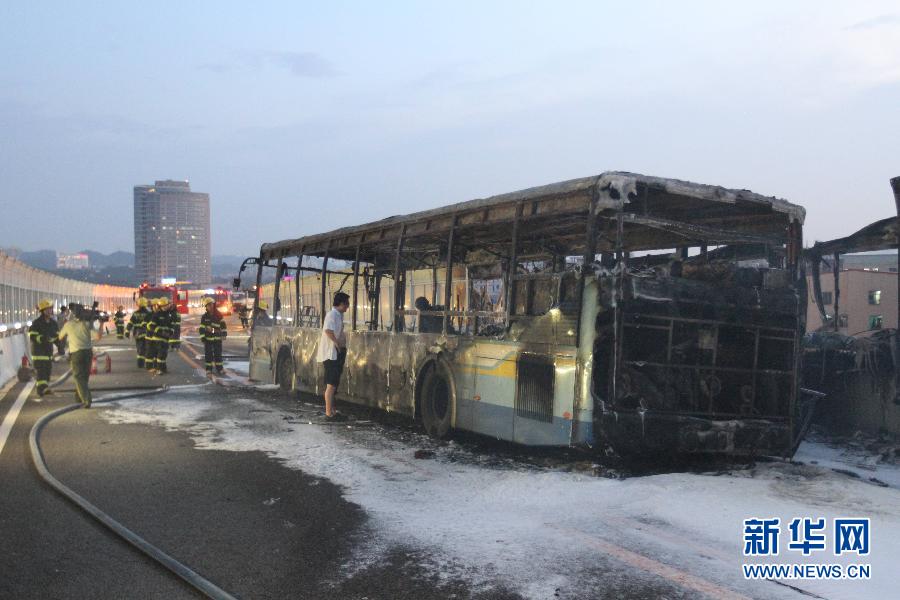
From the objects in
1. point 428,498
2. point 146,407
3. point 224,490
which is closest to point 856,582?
point 428,498

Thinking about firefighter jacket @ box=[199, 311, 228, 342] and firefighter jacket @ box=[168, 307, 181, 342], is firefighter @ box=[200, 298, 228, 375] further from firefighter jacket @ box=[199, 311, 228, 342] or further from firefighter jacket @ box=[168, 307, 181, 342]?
firefighter jacket @ box=[168, 307, 181, 342]

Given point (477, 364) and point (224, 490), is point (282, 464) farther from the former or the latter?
point (477, 364)

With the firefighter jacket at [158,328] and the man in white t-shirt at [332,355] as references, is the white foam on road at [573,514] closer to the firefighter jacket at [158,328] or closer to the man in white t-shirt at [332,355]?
the man in white t-shirt at [332,355]

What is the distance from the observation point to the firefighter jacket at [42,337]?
14.6 meters

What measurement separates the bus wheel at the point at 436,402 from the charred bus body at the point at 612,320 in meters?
0.03

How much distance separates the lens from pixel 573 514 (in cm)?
640

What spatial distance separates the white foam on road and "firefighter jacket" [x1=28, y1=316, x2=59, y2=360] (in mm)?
6626

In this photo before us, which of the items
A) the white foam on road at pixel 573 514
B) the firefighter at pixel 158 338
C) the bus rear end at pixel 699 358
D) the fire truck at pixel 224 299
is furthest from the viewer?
the fire truck at pixel 224 299

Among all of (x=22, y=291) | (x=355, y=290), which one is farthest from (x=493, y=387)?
(x=22, y=291)

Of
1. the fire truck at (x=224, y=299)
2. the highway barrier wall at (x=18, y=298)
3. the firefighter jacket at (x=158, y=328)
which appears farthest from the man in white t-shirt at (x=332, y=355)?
the fire truck at (x=224, y=299)

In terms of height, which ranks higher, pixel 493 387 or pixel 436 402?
pixel 493 387

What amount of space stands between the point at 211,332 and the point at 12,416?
6.37m

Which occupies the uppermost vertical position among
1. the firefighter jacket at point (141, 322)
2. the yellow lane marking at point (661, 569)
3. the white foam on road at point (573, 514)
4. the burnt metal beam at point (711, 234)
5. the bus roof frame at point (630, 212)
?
the bus roof frame at point (630, 212)

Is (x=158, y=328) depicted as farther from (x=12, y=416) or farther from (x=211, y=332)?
(x=12, y=416)
